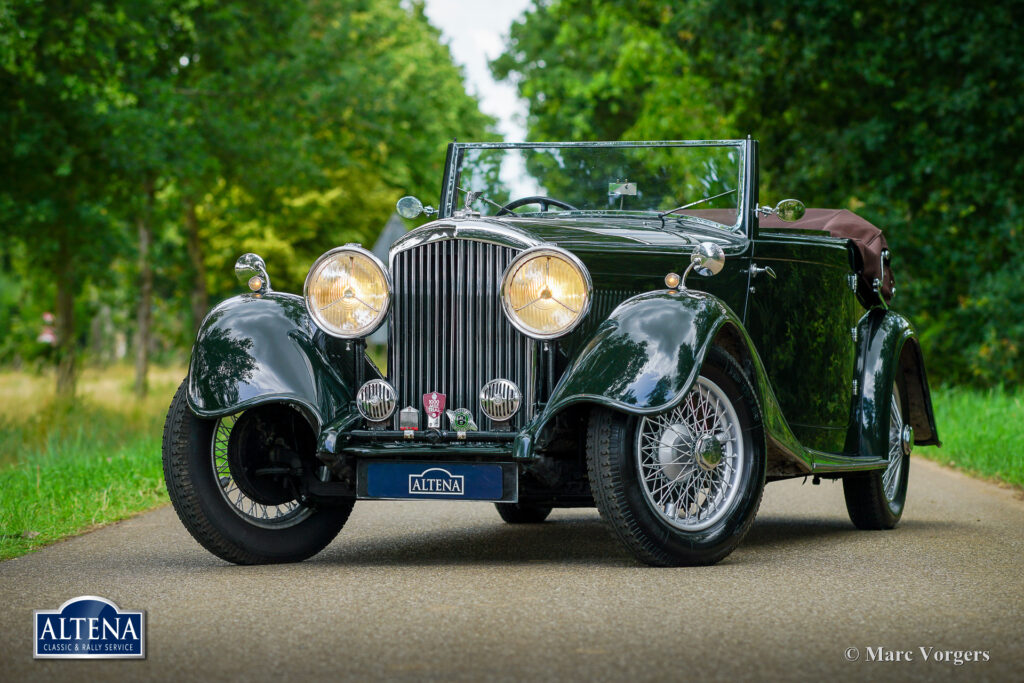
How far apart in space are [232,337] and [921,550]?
10.7ft

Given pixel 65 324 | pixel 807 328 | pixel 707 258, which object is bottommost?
pixel 65 324

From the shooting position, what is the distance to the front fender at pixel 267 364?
622 cm

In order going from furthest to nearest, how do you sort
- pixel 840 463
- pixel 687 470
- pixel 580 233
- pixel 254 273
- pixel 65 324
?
pixel 65 324
pixel 840 463
pixel 254 273
pixel 580 233
pixel 687 470

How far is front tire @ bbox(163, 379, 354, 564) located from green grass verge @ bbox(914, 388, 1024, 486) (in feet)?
19.2

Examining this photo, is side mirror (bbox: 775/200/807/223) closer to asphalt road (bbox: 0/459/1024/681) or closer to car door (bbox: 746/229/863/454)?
car door (bbox: 746/229/863/454)

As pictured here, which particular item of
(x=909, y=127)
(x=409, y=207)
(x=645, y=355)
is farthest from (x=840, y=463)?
(x=909, y=127)

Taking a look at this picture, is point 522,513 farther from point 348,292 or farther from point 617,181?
point 348,292

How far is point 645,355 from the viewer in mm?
5879

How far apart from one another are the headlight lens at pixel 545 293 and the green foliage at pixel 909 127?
12585 mm

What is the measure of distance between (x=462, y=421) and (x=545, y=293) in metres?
0.65

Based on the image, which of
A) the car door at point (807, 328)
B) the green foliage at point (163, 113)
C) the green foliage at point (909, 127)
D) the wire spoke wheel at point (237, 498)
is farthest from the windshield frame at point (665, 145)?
the green foliage at point (909, 127)

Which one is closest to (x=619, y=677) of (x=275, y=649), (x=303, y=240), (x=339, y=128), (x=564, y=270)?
(x=275, y=649)

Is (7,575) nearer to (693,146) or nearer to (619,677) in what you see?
(619,677)

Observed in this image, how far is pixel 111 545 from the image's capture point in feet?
23.4
